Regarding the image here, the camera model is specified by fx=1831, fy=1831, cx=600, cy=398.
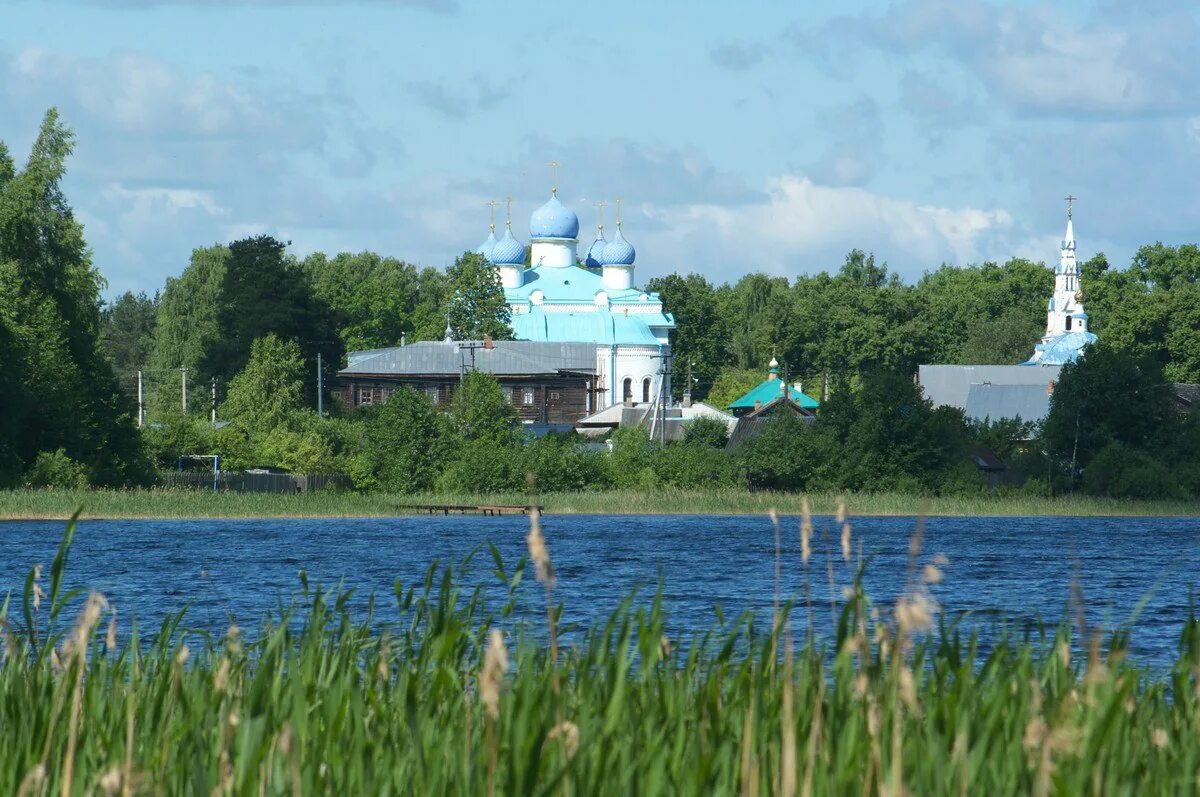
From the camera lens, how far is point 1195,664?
6.27m

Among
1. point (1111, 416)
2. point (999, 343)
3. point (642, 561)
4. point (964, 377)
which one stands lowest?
point (642, 561)

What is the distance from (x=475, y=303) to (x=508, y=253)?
13.0 m

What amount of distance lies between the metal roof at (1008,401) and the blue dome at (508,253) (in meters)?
35.3

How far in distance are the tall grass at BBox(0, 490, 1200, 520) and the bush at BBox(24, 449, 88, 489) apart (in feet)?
2.43

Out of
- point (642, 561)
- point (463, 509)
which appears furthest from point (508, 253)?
point (642, 561)

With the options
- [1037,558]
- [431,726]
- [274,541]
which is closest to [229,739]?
[431,726]

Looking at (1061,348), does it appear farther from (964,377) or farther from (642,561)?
(642,561)

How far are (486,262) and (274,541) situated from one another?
6343 cm

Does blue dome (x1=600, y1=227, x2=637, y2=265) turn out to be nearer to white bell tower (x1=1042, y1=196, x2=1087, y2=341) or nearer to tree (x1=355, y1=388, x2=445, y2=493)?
white bell tower (x1=1042, y1=196, x2=1087, y2=341)

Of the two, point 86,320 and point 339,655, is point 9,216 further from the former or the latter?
point 339,655

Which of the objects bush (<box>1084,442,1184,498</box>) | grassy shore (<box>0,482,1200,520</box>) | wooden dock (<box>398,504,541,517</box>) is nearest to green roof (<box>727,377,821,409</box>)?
bush (<box>1084,442,1184,498</box>)

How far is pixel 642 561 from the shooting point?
32.8 meters

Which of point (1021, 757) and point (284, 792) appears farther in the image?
point (1021, 757)

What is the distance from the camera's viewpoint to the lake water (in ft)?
72.1
